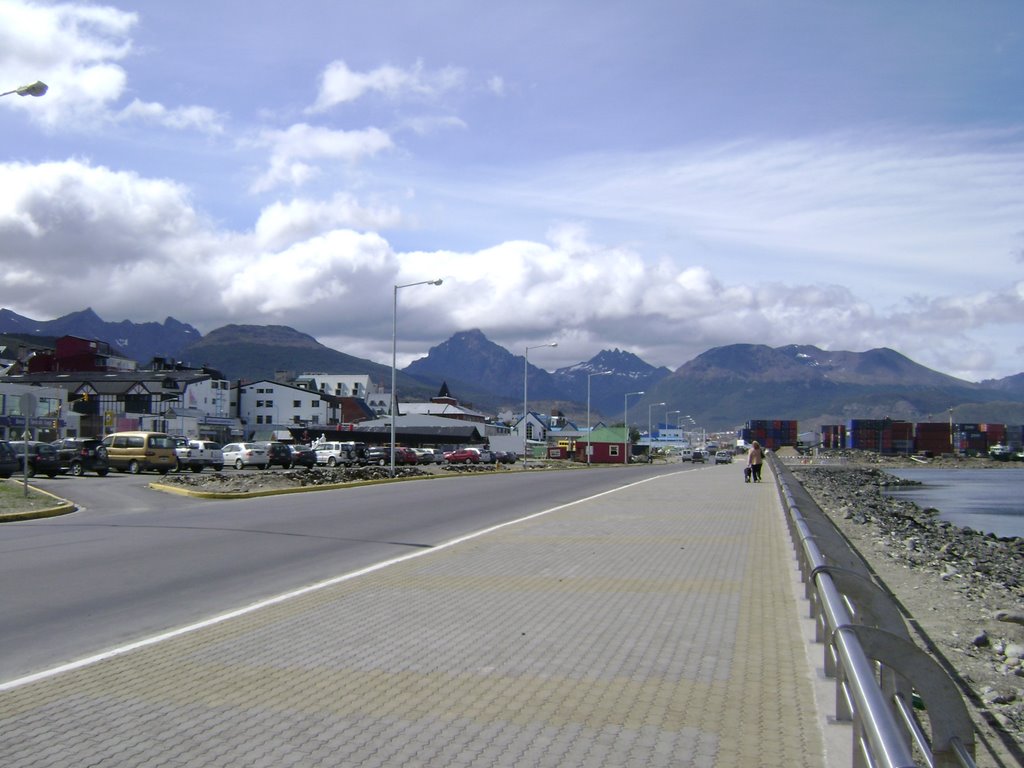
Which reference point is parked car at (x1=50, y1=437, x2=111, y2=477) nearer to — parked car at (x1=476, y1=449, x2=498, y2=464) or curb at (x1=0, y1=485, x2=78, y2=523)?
curb at (x1=0, y1=485, x2=78, y2=523)

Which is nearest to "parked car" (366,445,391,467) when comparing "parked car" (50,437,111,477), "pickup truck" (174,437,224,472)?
"pickup truck" (174,437,224,472)

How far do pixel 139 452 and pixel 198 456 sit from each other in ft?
22.8

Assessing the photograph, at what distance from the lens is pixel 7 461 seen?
34000 mm

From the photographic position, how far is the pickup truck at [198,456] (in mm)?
47906

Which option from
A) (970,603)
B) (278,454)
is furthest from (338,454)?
(970,603)

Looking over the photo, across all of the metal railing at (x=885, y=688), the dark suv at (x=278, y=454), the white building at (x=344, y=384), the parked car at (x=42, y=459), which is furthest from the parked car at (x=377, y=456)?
the white building at (x=344, y=384)

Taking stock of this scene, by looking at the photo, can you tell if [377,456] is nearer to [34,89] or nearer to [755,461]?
[755,461]

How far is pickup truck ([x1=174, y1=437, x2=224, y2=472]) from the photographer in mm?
47906

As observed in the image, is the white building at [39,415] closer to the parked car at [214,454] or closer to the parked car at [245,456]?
the parked car at [214,454]

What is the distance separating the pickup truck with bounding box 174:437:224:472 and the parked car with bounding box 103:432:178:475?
10.0ft

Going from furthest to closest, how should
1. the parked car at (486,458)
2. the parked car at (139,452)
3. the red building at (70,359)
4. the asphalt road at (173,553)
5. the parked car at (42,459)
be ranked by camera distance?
the red building at (70,359)
the parked car at (486,458)
the parked car at (139,452)
the parked car at (42,459)
the asphalt road at (173,553)

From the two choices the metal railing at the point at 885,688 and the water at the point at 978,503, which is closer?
the metal railing at the point at 885,688

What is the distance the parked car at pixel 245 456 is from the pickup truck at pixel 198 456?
1.71 ft

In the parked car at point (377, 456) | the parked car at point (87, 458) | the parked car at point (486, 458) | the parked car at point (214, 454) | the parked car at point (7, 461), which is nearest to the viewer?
the parked car at point (7, 461)
